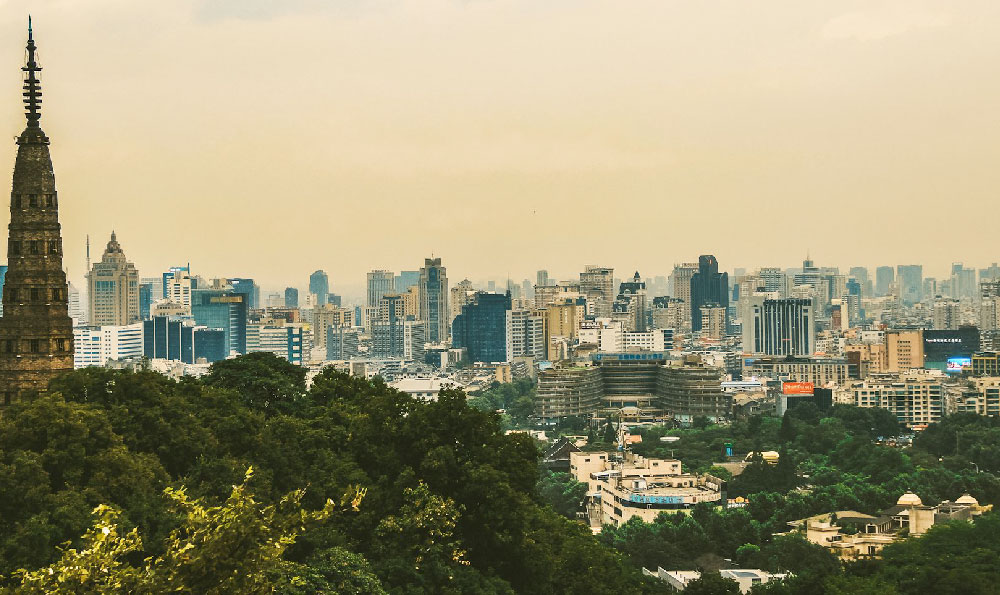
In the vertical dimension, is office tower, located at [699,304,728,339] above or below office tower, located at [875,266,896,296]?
below

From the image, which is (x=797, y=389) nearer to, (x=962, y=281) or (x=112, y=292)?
(x=112, y=292)

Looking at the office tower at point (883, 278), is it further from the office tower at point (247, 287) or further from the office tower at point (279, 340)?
the office tower at point (279, 340)

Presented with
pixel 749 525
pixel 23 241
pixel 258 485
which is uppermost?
pixel 23 241

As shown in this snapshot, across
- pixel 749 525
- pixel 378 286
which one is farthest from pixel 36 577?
pixel 378 286

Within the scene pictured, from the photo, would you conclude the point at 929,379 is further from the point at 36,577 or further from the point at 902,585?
the point at 36,577

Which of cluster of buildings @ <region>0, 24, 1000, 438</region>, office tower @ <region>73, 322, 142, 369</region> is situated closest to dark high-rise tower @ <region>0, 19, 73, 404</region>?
cluster of buildings @ <region>0, 24, 1000, 438</region>

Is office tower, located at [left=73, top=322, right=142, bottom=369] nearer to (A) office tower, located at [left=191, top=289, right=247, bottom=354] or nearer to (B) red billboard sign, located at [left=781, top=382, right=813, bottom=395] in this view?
(A) office tower, located at [left=191, top=289, right=247, bottom=354]

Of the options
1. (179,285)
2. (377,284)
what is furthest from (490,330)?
(377,284)
